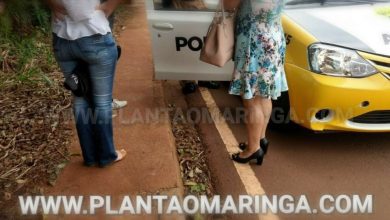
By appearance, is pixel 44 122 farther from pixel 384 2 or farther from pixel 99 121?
pixel 384 2

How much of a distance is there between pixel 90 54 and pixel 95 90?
0.28 m

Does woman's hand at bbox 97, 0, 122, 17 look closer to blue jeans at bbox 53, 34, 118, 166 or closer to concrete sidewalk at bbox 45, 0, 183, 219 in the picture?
blue jeans at bbox 53, 34, 118, 166

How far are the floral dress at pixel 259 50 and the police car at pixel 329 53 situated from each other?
0.36 m

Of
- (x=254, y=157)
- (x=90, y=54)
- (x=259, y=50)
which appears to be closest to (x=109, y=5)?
(x=90, y=54)

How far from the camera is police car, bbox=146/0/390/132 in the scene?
3.17 meters

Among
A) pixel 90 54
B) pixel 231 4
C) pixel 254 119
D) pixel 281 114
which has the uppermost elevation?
pixel 231 4

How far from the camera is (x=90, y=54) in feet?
8.42

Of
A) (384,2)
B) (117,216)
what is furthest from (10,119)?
(384,2)

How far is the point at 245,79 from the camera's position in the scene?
119 inches

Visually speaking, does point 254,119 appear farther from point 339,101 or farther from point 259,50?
point 339,101

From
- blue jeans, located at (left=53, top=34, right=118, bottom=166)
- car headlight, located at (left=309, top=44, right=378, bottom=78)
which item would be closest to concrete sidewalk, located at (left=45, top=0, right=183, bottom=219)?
blue jeans, located at (left=53, top=34, right=118, bottom=166)

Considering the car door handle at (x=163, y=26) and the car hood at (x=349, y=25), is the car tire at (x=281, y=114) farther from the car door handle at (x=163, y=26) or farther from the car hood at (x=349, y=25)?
the car door handle at (x=163, y=26)

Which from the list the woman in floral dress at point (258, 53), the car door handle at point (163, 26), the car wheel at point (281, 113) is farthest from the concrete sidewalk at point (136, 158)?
the car wheel at point (281, 113)

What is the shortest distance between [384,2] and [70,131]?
313 centimetres
